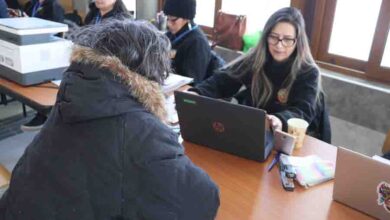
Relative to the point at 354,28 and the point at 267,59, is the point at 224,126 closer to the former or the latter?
the point at 267,59

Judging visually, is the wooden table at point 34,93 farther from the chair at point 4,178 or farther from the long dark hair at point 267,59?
the long dark hair at point 267,59

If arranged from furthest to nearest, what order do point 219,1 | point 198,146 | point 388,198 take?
point 219,1 < point 198,146 < point 388,198

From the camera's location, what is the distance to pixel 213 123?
3.99 feet

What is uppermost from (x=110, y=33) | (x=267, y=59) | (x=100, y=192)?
(x=110, y=33)

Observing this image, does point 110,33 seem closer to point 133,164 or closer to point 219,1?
point 133,164

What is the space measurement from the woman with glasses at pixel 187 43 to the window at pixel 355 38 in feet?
2.89

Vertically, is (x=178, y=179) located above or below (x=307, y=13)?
below

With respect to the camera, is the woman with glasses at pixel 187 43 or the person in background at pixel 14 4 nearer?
the woman with glasses at pixel 187 43

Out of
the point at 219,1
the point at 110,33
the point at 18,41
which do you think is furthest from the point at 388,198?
the point at 219,1

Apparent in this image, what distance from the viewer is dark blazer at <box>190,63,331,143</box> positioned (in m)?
1.65

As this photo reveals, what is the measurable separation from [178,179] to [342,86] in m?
1.85

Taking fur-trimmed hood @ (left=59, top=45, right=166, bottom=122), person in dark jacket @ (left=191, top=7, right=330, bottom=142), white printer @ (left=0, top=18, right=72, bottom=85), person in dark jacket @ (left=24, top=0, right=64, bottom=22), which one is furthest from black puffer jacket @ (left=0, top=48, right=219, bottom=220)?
person in dark jacket @ (left=24, top=0, right=64, bottom=22)

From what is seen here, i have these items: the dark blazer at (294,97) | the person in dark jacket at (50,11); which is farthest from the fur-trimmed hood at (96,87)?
the person in dark jacket at (50,11)

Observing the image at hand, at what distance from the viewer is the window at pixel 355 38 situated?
2270 millimetres
